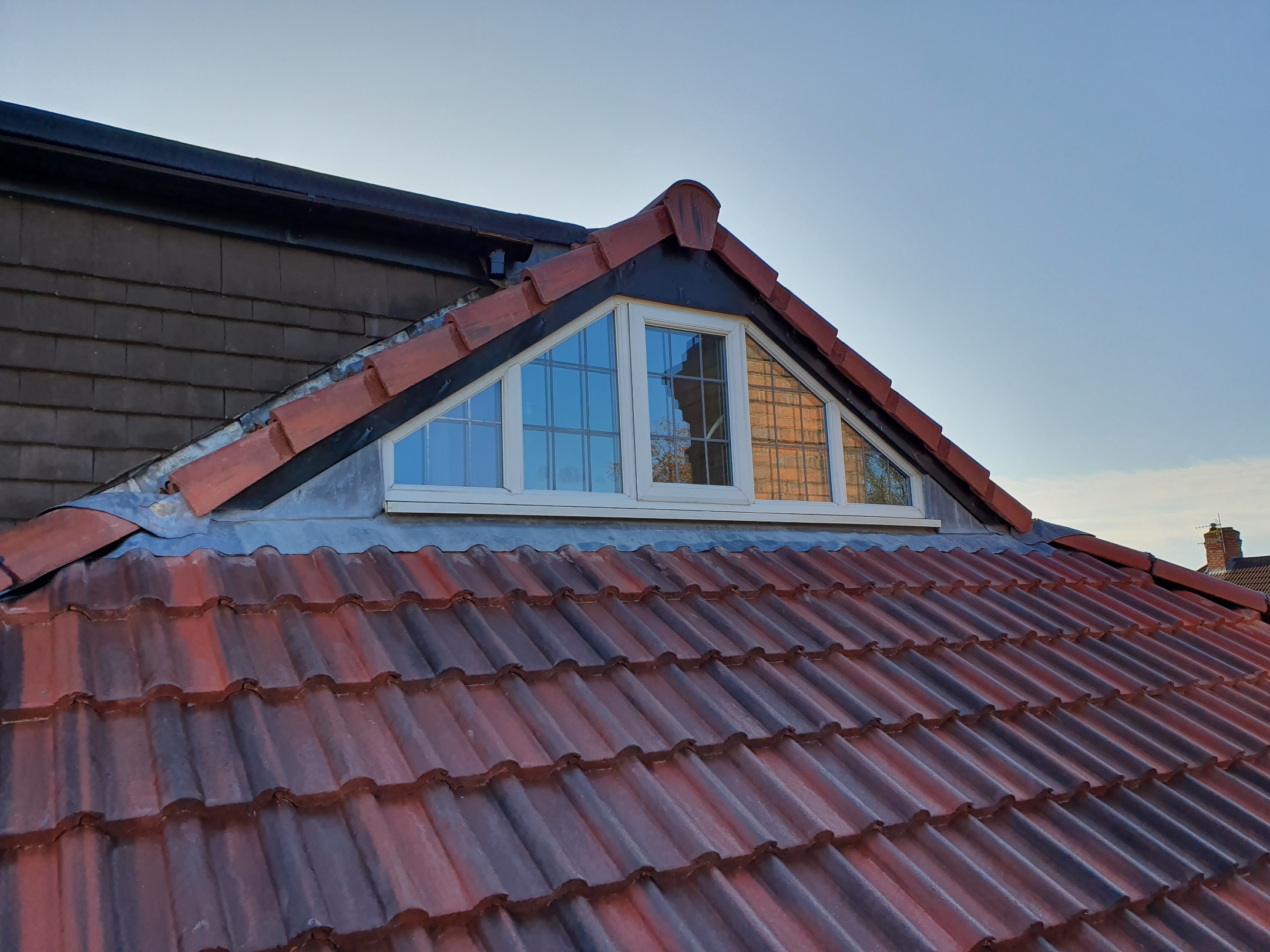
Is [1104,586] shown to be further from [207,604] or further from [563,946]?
[207,604]

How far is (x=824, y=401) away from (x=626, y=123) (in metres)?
6.49

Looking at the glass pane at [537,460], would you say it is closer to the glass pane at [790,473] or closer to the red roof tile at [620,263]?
the red roof tile at [620,263]

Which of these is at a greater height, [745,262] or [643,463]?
[745,262]

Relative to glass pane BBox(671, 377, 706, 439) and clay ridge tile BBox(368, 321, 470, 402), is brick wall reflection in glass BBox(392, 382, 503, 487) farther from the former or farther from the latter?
glass pane BBox(671, 377, 706, 439)

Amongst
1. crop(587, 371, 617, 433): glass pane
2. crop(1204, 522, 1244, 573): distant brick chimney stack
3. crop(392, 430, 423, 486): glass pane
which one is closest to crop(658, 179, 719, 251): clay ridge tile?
crop(587, 371, 617, 433): glass pane

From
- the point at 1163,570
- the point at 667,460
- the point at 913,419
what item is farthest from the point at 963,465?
the point at 667,460

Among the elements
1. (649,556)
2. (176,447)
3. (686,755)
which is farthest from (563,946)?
(176,447)

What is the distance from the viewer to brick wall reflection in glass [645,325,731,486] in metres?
4.18

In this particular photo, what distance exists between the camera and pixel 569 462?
12.8ft

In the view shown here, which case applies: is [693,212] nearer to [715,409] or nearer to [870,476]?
[715,409]

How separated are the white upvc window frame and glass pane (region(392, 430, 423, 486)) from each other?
0.03 m

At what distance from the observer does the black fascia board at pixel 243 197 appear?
179 inches

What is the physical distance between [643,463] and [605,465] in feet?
0.65

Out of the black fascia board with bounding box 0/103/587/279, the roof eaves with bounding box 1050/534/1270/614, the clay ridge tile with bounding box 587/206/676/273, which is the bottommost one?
the roof eaves with bounding box 1050/534/1270/614
